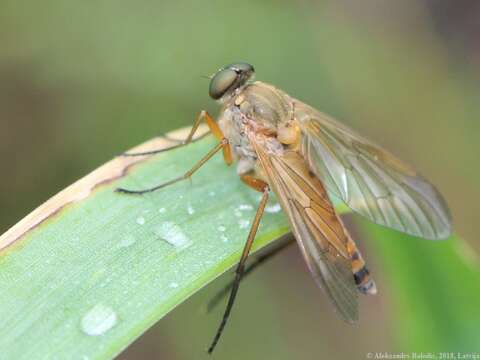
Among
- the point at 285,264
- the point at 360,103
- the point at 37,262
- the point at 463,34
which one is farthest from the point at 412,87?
the point at 37,262

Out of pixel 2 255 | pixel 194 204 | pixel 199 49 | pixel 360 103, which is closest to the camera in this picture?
pixel 2 255

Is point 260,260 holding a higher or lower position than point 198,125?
lower

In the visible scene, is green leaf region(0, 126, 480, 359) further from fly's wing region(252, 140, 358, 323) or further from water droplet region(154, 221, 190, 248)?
fly's wing region(252, 140, 358, 323)

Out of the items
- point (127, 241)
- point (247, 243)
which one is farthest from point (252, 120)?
point (127, 241)

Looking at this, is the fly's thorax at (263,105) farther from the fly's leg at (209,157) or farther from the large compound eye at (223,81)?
the fly's leg at (209,157)

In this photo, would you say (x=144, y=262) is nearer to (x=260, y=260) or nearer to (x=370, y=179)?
(x=260, y=260)

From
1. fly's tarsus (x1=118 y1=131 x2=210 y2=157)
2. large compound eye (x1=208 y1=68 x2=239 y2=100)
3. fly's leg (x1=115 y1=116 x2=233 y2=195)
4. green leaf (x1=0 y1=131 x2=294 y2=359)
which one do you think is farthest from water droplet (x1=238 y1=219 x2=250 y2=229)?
large compound eye (x1=208 y1=68 x2=239 y2=100)

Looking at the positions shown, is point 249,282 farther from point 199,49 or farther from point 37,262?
point 37,262
